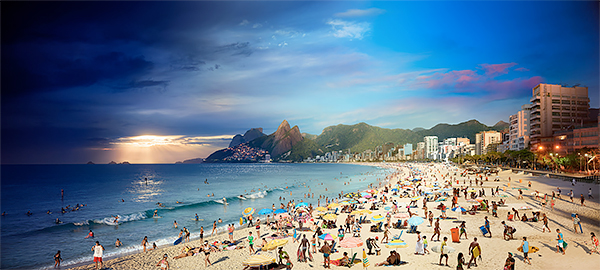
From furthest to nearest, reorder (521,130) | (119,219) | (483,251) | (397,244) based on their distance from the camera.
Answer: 1. (521,130)
2. (119,219)
3. (483,251)
4. (397,244)

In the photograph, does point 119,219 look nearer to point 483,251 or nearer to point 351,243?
point 351,243

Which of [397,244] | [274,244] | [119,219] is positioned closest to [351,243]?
[397,244]

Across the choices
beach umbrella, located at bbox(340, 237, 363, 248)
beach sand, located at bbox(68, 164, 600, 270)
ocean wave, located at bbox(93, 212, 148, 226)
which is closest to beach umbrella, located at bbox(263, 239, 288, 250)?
beach sand, located at bbox(68, 164, 600, 270)

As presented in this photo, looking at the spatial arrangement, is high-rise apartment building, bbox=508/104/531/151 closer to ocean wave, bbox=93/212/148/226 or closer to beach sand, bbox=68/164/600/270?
beach sand, bbox=68/164/600/270

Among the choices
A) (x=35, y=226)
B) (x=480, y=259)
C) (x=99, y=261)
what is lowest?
(x=35, y=226)

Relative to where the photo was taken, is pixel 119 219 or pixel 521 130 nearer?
pixel 119 219

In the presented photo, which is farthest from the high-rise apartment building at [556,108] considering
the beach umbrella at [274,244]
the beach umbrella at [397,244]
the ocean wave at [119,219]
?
the ocean wave at [119,219]

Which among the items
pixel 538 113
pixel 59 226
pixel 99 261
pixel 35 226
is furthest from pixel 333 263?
pixel 538 113

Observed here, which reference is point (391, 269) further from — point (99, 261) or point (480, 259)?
point (99, 261)
